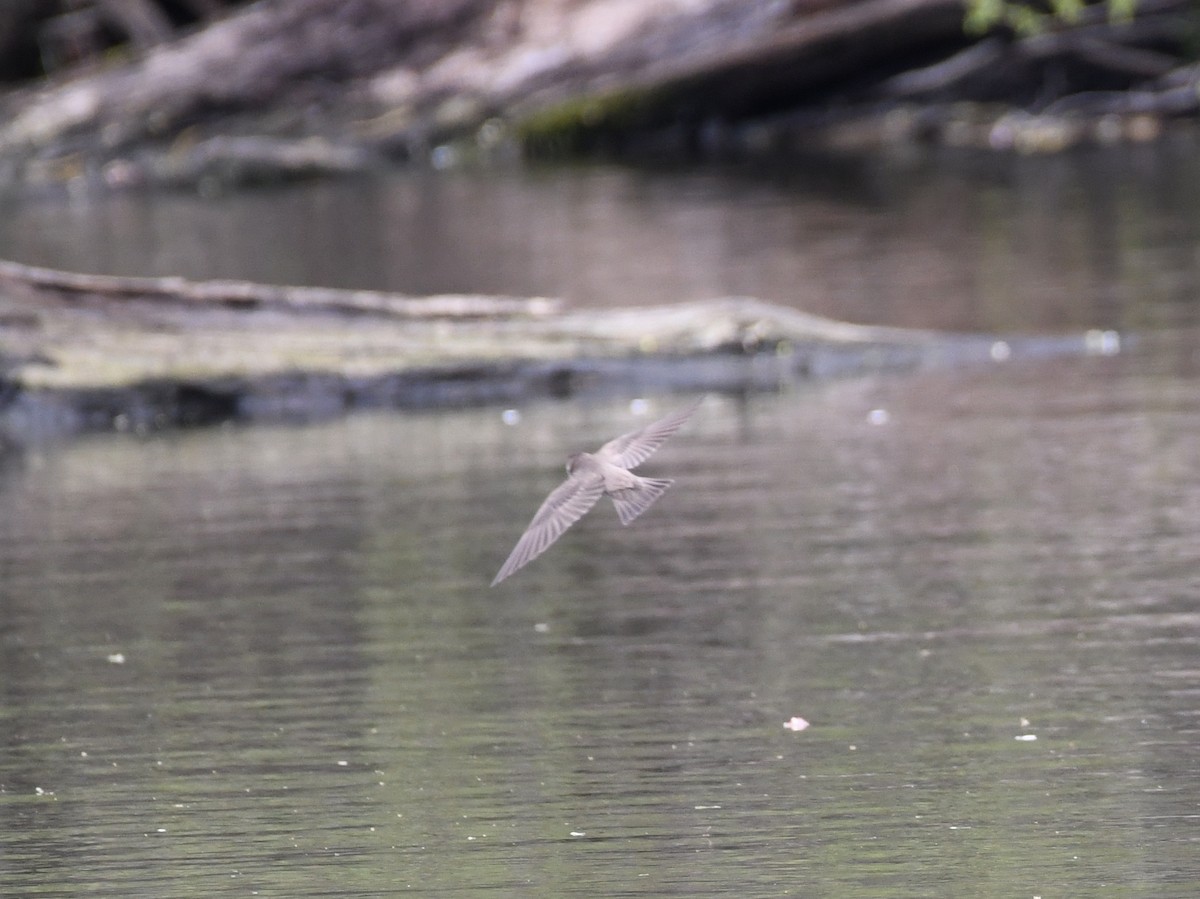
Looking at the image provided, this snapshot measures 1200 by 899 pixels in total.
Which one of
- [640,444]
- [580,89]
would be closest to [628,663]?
[640,444]

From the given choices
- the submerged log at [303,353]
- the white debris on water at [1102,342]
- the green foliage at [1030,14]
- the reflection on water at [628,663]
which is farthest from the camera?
the green foliage at [1030,14]

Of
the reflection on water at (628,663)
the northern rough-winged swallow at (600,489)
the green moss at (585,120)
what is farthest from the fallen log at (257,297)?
the green moss at (585,120)

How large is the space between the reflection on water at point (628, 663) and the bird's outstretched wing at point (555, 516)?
0.66 metres

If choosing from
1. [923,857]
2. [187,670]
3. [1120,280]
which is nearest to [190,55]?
[1120,280]

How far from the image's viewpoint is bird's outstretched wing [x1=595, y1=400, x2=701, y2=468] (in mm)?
5395

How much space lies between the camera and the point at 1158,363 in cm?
1106

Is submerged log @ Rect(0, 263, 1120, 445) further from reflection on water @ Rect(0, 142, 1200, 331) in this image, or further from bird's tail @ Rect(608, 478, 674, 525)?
bird's tail @ Rect(608, 478, 674, 525)

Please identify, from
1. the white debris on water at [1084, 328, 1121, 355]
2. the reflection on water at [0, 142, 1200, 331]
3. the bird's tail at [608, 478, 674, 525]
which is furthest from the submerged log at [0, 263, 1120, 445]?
the bird's tail at [608, 478, 674, 525]

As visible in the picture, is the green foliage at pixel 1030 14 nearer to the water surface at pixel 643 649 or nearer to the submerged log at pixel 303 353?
the water surface at pixel 643 649

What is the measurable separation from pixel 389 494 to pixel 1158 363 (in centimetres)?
429

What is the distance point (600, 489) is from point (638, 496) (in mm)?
180

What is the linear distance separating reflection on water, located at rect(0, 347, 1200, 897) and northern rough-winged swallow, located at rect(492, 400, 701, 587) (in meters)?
0.69

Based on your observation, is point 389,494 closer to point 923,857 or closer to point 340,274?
point 923,857

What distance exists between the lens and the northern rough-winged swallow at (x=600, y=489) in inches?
201
